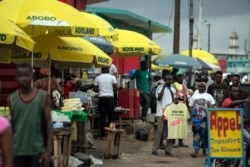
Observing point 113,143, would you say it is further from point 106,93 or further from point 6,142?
point 6,142

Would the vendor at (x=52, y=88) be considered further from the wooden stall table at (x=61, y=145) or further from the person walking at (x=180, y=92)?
the person walking at (x=180, y=92)

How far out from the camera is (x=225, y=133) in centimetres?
1084

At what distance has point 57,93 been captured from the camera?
37.6 ft

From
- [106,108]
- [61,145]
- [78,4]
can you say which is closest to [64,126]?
[61,145]

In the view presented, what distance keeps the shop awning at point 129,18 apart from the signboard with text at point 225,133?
1990 centimetres

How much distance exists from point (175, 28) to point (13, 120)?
76.1 feet

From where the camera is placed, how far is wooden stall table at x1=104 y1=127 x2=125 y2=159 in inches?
520

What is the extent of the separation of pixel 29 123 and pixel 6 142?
1168 millimetres

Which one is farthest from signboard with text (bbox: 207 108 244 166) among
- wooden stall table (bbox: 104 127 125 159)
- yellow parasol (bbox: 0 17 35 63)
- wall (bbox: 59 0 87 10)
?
wall (bbox: 59 0 87 10)

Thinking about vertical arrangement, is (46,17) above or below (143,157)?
above

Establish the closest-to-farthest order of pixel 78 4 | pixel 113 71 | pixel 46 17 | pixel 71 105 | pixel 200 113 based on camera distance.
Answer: pixel 46 17
pixel 71 105
pixel 200 113
pixel 78 4
pixel 113 71

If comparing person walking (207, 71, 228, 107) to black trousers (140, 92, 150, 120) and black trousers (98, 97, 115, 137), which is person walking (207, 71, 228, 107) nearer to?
black trousers (98, 97, 115, 137)

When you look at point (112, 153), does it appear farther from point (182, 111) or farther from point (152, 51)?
point (152, 51)

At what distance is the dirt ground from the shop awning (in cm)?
1487
